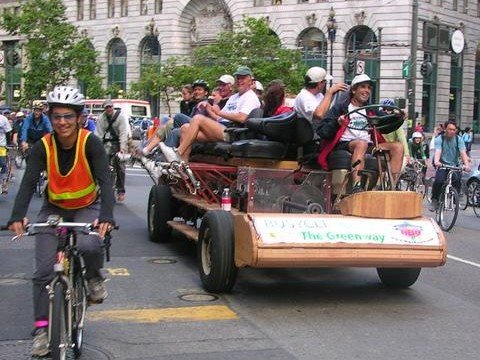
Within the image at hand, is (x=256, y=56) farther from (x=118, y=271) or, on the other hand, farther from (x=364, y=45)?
(x=118, y=271)

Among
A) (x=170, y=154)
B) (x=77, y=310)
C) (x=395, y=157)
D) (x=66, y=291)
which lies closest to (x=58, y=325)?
(x=66, y=291)

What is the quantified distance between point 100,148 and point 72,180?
0.30 meters

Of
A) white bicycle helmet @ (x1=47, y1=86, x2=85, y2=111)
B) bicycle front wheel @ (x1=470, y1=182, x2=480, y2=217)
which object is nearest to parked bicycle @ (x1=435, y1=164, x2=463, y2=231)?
bicycle front wheel @ (x1=470, y1=182, x2=480, y2=217)

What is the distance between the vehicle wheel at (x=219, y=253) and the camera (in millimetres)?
6869

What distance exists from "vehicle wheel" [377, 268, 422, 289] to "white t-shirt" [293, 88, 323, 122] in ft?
5.98

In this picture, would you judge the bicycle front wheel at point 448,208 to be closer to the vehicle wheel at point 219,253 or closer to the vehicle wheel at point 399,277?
the vehicle wheel at point 399,277

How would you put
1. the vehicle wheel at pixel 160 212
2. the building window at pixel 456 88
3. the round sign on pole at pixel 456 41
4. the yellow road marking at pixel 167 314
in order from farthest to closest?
the building window at pixel 456 88 → the round sign on pole at pixel 456 41 → the vehicle wheel at pixel 160 212 → the yellow road marking at pixel 167 314

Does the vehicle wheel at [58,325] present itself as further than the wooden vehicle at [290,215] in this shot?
No

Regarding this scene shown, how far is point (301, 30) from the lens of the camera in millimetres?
56219

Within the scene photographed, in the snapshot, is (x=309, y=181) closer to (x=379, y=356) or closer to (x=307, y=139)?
(x=307, y=139)

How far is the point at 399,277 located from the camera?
7.59m

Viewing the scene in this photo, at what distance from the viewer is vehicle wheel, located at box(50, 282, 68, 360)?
446cm

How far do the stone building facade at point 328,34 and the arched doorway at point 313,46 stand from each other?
0.08 meters

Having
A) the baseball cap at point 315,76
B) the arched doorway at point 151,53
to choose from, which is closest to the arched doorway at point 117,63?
the arched doorway at point 151,53
